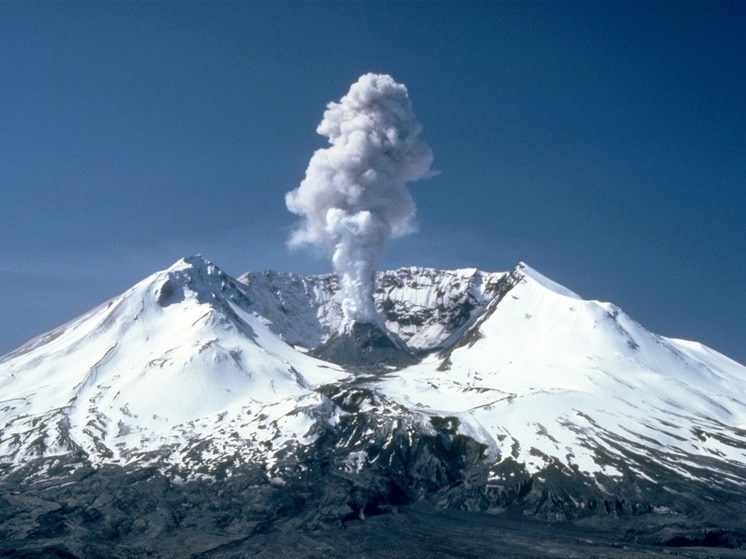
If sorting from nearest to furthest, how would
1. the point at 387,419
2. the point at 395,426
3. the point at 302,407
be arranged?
the point at 395,426 < the point at 387,419 < the point at 302,407

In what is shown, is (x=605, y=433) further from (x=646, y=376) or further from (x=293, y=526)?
(x=293, y=526)

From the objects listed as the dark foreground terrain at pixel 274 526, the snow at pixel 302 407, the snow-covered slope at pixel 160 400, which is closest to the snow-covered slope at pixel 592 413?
the snow at pixel 302 407

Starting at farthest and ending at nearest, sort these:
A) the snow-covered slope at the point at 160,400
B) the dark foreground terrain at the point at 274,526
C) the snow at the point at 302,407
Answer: the snow-covered slope at the point at 160,400
the snow at the point at 302,407
the dark foreground terrain at the point at 274,526

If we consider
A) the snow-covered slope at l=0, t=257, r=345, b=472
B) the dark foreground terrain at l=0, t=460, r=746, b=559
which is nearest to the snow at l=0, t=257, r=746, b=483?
the snow-covered slope at l=0, t=257, r=345, b=472

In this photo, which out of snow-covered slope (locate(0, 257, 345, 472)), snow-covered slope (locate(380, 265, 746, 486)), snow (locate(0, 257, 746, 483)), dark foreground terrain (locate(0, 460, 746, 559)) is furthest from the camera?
snow-covered slope (locate(0, 257, 345, 472))

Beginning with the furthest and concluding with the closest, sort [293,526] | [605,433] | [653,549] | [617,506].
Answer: [605,433] → [617,506] → [293,526] → [653,549]

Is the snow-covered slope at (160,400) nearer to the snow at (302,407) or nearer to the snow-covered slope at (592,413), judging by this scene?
the snow at (302,407)

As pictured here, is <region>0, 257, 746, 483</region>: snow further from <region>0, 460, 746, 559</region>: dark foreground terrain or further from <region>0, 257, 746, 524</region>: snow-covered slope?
<region>0, 460, 746, 559</region>: dark foreground terrain

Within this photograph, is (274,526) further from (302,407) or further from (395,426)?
(302,407)

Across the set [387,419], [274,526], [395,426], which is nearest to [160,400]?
[387,419]

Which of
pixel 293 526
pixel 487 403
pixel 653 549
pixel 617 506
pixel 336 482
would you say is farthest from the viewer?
pixel 487 403

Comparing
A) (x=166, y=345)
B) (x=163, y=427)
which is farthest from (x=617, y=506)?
(x=166, y=345)
